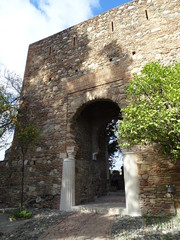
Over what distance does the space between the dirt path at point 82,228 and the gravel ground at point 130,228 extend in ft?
0.45

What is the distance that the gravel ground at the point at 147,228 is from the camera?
3.12 metres

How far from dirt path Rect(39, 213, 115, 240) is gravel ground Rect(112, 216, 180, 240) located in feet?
0.79

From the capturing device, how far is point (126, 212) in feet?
15.3

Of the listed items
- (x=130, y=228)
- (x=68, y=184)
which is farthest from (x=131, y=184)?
(x=68, y=184)

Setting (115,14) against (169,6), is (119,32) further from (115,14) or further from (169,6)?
(169,6)

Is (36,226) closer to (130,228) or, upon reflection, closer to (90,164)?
(130,228)

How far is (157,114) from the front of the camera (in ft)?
11.3

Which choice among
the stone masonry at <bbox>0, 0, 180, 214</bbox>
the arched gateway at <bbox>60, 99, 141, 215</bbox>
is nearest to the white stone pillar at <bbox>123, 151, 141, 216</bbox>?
the arched gateway at <bbox>60, 99, 141, 215</bbox>

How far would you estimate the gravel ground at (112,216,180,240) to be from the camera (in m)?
3.12

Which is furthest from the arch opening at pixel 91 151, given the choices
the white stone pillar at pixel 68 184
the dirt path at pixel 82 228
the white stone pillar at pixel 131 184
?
the white stone pillar at pixel 131 184

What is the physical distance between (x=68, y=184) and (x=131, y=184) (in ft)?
6.91

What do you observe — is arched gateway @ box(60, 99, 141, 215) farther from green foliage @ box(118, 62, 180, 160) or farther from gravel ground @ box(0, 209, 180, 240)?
green foliage @ box(118, 62, 180, 160)

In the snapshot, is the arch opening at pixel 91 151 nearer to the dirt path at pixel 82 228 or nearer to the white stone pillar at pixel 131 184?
the dirt path at pixel 82 228

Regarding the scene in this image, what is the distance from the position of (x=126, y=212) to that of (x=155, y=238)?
1.71 m
